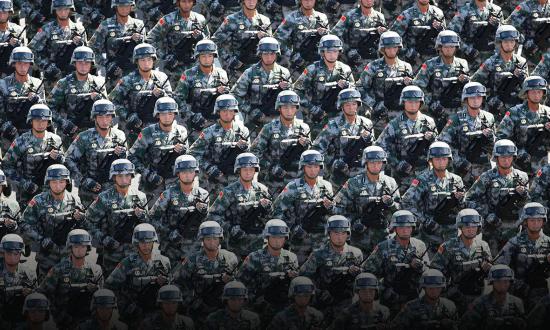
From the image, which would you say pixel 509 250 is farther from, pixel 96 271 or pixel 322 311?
pixel 96 271

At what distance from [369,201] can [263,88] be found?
2.57m

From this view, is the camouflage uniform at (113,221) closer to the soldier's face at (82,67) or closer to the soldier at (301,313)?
the soldier's face at (82,67)

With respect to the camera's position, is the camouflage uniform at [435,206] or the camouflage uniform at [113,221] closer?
the camouflage uniform at [113,221]

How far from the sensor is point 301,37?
38.9 m

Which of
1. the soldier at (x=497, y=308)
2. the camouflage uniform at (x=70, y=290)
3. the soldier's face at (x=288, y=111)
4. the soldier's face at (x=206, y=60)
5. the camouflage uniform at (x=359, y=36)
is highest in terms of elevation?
the camouflage uniform at (x=359, y=36)

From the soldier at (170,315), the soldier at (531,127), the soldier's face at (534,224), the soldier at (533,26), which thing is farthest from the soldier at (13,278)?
the soldier at (533,26)

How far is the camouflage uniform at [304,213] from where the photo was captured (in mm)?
37000

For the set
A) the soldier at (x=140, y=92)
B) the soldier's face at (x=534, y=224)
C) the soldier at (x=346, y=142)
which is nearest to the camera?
the soldier's face at (x=534, y=224)

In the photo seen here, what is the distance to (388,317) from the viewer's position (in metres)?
35.7

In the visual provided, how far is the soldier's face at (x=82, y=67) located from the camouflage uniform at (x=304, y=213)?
3664 mm

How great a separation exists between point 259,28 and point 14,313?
20.3ft

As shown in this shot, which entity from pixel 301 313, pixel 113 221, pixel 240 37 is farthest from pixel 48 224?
pixel 240 37

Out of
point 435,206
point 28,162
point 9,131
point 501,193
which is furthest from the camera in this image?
point 9,131

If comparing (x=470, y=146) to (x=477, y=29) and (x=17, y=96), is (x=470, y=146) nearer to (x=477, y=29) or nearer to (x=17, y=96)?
(x=477, y=29)
